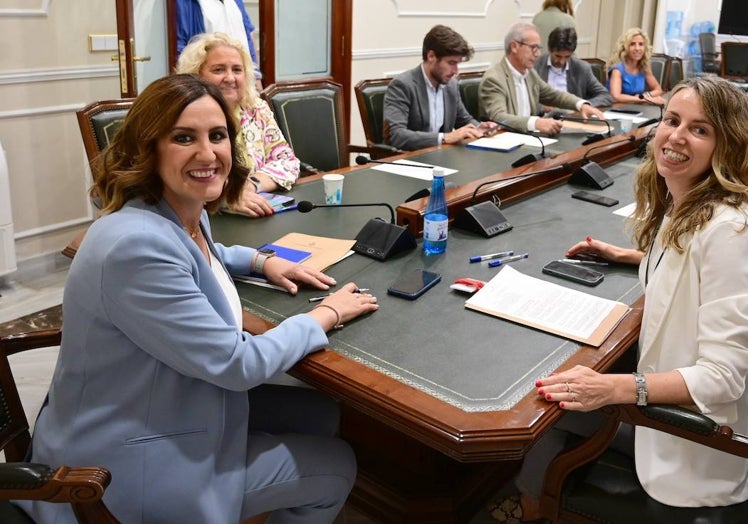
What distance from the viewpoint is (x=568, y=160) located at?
272cm

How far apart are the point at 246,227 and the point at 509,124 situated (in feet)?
6.47

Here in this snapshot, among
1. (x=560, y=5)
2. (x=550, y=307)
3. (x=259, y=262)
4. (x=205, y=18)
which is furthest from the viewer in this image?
(x=560, y=5)

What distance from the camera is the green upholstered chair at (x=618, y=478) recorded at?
1.21 meters

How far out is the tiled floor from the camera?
205cm

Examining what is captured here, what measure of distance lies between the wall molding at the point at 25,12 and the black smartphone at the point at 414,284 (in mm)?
2390

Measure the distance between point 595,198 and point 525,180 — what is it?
230mm

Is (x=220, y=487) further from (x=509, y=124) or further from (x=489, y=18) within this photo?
(x=489, y=18)

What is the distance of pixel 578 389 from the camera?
1.20m

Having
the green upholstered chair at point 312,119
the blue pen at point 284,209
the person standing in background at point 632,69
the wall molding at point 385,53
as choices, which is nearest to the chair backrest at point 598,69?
the person standing in background at point 632,69

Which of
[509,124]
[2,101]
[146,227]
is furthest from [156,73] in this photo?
[146,227]

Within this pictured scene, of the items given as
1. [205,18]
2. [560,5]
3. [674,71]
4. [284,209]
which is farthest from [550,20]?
[284,209]

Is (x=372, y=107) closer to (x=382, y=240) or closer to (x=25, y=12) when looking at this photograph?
(x=25, y=12)

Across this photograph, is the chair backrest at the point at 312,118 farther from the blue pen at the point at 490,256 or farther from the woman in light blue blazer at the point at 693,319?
the woman in light blue blazer at the point at 693,319

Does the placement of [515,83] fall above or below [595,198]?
above
